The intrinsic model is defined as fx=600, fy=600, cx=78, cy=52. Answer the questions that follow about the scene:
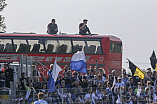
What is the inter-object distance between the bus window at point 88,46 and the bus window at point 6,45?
11.4 ft

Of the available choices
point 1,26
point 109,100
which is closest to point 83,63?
point 109,100

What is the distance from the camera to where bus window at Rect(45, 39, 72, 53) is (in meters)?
32.7

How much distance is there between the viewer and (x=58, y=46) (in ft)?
107

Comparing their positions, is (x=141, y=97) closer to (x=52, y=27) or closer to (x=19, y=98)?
(x=19, y=98)

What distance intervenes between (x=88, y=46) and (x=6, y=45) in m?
4.46

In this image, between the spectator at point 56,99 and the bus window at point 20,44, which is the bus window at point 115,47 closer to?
the bus window at point 20,44

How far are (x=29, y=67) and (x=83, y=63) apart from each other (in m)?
2.14

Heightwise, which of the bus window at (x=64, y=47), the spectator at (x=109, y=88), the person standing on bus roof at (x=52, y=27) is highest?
the person standing on bus roof at (x=52, y=27)

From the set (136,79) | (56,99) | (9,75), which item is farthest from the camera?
(136,79)

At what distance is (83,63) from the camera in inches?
920

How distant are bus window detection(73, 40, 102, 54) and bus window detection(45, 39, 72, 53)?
0.34m

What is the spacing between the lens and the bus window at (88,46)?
32.5 metres

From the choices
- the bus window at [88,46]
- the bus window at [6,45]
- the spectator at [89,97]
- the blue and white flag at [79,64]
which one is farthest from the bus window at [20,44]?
the spectator at [89,97]

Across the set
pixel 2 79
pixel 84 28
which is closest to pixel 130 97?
pixel 2 79
